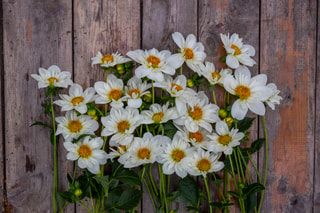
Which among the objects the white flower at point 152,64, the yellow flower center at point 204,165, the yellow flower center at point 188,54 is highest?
the yellow flower center at point 188,54

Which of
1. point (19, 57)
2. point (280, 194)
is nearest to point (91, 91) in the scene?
point (19, 57)

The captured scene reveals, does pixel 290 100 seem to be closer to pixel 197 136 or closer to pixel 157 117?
pixel 197 136

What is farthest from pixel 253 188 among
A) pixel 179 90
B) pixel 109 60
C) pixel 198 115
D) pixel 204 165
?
pixel 109 60

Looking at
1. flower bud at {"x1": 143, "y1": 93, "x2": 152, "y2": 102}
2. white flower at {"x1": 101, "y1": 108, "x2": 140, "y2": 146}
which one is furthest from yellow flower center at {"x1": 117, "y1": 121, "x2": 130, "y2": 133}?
flower bud at {"x1": 143, "y1": 93, "x2": 152, "y2": 102}

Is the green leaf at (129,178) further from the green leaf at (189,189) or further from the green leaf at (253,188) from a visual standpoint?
the green leaf at (253,188)

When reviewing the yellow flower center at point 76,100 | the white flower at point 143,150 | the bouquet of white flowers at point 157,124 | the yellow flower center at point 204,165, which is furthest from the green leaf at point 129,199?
the yellow flower center at point 76,100

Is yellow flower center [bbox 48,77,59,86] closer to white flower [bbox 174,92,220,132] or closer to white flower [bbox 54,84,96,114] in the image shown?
white flower [bbox 54,84,96,114]

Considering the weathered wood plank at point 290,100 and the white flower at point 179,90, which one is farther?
the weathered wood plank at point 290,100

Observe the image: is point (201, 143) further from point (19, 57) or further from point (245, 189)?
point (19, 57)
